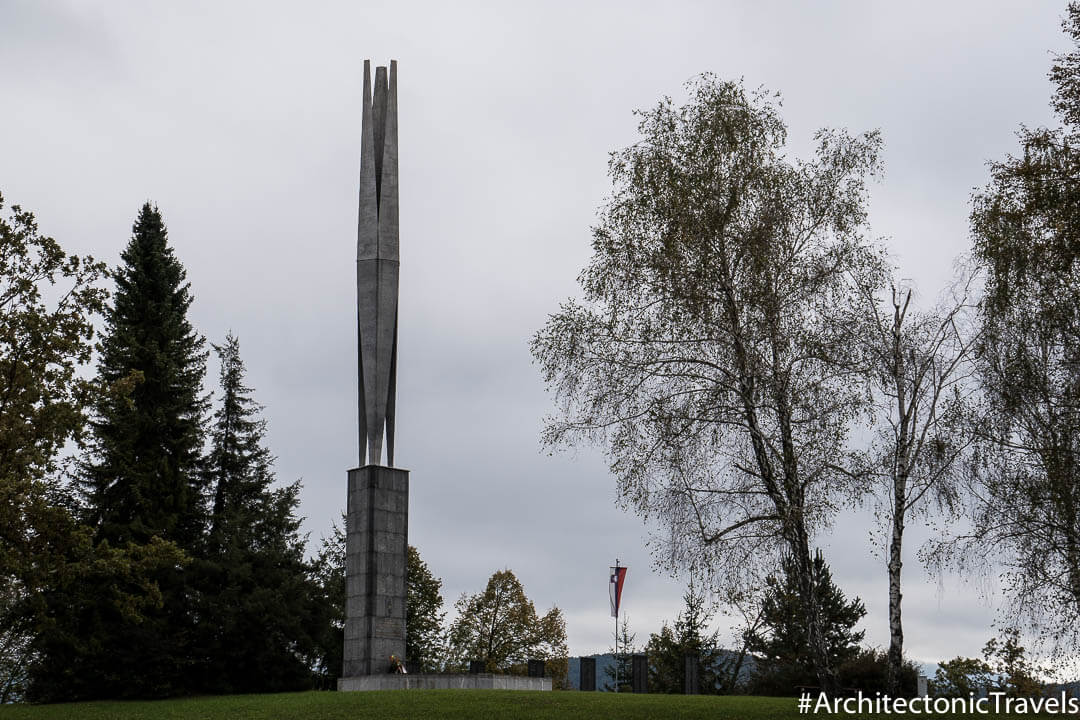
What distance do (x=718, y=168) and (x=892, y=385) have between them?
6144 mm

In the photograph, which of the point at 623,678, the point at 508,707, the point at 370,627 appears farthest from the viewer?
the point at 623,678

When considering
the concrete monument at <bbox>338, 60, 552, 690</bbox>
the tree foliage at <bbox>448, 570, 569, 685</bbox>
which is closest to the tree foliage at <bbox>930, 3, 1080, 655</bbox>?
the concrete monument at <bbox>338, 60, 552, 690</bbox>

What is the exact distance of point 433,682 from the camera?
2977 centimetres

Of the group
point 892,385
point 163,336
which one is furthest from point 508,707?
point 163,336

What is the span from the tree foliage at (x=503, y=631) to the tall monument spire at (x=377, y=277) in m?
29.3

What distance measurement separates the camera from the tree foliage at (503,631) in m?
60.0

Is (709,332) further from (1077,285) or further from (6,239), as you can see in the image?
(6,239)

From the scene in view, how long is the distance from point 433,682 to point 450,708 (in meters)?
7.67

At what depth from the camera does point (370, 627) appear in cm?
3088

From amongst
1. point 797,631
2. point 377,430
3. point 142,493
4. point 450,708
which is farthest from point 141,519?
point 797,631

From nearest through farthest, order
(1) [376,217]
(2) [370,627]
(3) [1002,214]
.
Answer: (3) [1002,214]
(2) [370,627]
(1) [376,217]

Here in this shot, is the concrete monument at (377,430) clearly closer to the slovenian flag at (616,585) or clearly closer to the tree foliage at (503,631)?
the slovenian flag at (616,585)

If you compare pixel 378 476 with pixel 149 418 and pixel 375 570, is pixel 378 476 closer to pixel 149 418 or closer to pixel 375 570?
pixel 375 570

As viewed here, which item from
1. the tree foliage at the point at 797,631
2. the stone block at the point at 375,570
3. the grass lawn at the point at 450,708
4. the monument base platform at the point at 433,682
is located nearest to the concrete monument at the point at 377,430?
the stone block at the point at 375,570
